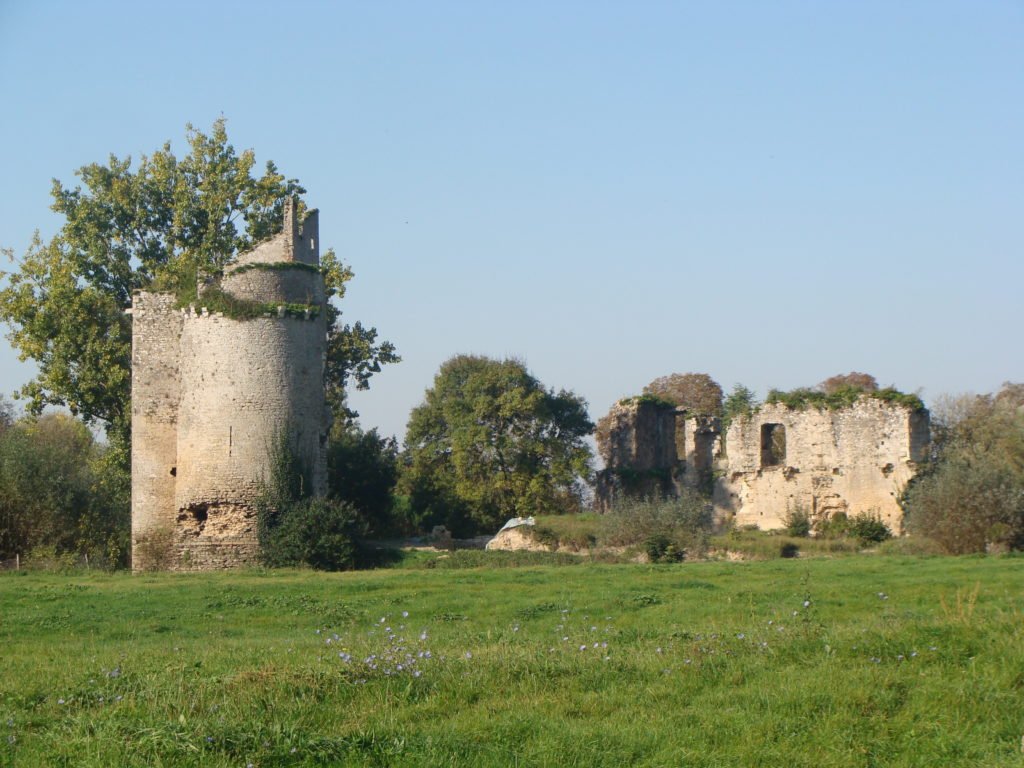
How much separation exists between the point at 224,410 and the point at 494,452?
16.2 meters

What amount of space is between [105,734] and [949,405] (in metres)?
41.2

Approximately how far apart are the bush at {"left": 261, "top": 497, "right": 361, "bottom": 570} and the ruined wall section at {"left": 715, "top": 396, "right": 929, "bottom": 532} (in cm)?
1340

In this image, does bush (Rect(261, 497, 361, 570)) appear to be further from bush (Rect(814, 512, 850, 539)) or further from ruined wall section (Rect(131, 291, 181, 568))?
bush (Rect(814, 512, 850, 539))

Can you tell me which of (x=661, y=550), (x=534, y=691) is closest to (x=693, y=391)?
(x=661, y=550)

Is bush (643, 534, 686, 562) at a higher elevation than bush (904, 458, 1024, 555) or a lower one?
lower

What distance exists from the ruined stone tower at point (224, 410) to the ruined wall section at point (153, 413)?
0.02 metres

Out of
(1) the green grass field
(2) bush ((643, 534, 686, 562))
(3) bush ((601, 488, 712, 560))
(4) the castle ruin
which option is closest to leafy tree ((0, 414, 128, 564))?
(3) bush ((601, 488, 712, 560))

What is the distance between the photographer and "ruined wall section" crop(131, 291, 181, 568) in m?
24.1

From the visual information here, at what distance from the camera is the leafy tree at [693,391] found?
55.1 m

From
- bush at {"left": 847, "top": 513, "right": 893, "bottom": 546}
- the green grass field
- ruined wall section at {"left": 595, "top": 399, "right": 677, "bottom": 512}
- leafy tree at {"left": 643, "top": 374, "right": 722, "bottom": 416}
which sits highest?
leafy tree at {"left": 643, "top": 374, "right": 722, "bottom": 416}

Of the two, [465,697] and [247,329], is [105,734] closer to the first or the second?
[465,697]

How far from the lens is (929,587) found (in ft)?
47.1

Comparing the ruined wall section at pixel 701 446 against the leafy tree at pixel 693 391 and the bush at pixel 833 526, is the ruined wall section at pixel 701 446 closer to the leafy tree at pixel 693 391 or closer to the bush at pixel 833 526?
the bush at pixel 833 526

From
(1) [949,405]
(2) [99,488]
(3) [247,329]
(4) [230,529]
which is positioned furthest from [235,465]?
(1) [949,405]
